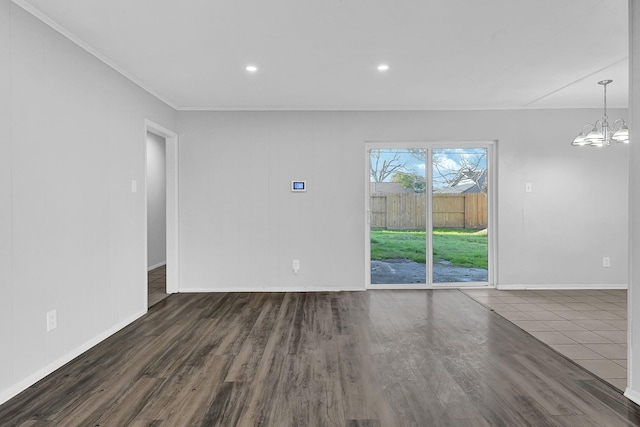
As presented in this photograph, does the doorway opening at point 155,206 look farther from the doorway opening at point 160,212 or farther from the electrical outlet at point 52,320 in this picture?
the electrical outlet at point 52,320

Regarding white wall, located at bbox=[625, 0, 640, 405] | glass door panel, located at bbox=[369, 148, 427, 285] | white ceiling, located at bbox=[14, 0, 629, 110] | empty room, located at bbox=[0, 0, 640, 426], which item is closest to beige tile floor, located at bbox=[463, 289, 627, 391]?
empty room, located at bbox=[0, 0, 640, 426]

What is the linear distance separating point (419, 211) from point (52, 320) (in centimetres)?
425

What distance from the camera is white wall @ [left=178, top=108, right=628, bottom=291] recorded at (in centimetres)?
525

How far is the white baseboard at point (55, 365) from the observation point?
2345 millimetres

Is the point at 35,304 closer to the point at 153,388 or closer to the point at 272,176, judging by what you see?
the point at 153,388

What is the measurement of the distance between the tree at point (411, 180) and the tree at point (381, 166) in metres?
0.08

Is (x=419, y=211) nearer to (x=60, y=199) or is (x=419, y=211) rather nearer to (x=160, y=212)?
(x=60, y=199)

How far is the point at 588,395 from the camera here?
93.7 inches

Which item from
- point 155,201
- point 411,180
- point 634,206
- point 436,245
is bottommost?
point 436,245

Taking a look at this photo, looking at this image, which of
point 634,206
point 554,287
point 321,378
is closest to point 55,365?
point 321,378

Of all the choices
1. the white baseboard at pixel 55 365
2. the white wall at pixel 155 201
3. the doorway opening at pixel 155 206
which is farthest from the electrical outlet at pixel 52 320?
the white wall at pixel 155 201

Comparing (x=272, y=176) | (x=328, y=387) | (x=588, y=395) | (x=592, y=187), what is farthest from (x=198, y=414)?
(x=592, y=187)

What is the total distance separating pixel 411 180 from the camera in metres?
5.38

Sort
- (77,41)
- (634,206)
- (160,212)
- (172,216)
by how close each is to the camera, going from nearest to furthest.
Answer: (634,206), (77,41), (172,216), (160,212)
